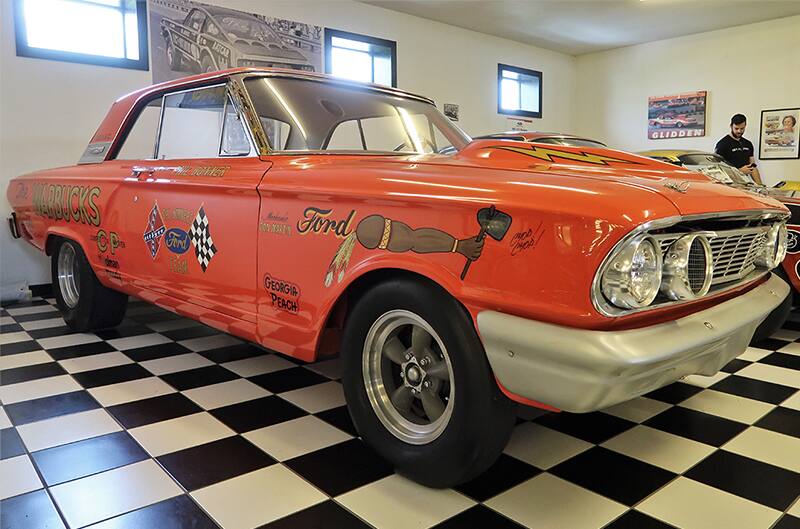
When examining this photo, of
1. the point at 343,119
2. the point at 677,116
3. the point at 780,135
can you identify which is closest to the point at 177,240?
the point at 343,119

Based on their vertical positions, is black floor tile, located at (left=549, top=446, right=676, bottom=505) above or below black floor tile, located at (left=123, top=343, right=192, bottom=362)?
below

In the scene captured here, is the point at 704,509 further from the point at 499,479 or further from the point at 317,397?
the point at 317,397

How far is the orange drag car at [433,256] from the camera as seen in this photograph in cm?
141

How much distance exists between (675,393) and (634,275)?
1515 millimetres

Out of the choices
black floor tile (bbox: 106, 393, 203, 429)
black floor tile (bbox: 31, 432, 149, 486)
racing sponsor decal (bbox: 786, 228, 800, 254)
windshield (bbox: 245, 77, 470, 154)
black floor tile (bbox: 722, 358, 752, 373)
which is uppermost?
windshield (bbox: 245, 77, 470, 154)

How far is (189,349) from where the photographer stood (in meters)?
3.34

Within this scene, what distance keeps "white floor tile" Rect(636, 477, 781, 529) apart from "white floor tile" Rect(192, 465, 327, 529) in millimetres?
965

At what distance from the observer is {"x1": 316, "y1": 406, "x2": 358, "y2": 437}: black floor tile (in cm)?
222

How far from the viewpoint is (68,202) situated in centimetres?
352

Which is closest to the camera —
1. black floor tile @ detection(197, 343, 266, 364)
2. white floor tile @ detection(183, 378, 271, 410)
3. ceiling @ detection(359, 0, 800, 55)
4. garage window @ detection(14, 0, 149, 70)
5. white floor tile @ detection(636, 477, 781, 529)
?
white floor tile @ detection(636, 477, 781, 529)

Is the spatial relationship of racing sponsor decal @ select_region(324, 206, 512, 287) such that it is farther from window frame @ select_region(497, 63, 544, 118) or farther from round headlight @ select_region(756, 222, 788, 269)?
window frame @ select_region(497, 63, 544, 118)

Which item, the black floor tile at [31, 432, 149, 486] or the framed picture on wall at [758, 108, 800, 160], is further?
the framed picture on wall at [758, 108, 800, 160]

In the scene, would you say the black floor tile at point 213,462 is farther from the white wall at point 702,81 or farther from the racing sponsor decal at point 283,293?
the white wall at point 702,81
